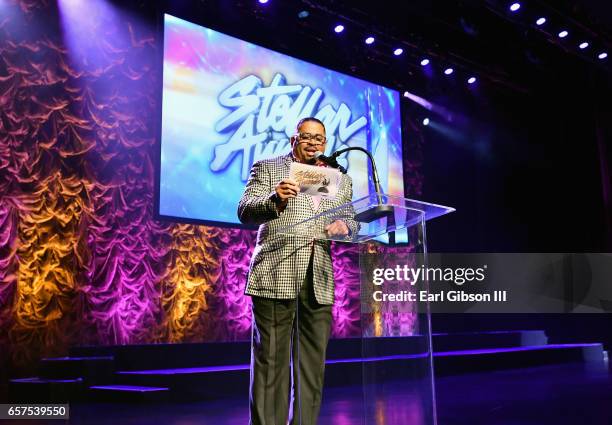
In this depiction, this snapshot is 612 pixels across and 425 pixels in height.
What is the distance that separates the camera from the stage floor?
9.27ft

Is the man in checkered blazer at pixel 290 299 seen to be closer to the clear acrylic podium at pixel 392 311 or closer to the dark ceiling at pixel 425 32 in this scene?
the clear acrylic podium at pixel 392 311

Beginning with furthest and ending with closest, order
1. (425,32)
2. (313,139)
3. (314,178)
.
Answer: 1. (425,32)
2. (313,139)
3. (314,178)

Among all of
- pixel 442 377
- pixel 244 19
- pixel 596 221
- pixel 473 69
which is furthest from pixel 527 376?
pixel 244 19

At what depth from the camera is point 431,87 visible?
299 inches

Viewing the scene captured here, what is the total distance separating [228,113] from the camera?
5.42 meters

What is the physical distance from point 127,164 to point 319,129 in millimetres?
3748

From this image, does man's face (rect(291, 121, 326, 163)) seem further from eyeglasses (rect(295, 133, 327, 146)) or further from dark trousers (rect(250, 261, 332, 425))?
dark trousers (rect(250, 261, 332, 425))

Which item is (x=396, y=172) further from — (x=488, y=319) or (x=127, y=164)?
(x=127, y=164)

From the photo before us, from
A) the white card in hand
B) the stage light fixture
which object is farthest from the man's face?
the stage light fixture

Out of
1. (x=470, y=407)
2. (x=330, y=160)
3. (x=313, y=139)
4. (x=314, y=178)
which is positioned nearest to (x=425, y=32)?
(x=470, y=407)

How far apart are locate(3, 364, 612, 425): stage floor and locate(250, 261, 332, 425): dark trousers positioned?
1.15 m

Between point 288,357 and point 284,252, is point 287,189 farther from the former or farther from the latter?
point 288,357

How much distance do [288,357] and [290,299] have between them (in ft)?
0.55

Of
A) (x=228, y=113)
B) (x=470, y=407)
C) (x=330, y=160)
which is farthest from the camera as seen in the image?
(x=228, y=113)
